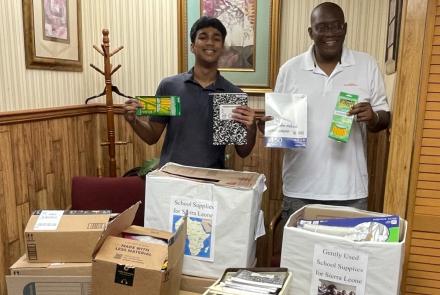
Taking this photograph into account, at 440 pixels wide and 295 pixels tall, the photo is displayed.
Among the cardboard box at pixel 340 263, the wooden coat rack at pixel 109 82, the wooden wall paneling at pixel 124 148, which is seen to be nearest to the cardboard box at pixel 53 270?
the cardboard box at pixel 340 263

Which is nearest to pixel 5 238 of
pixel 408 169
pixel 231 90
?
pixel 231 90

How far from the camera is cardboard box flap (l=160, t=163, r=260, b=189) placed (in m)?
1.32

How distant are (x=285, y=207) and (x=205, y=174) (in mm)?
574

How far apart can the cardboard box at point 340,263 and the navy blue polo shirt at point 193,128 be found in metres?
0.64

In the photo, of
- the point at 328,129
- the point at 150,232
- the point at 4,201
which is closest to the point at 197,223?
the point at 150,232

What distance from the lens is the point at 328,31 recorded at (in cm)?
163

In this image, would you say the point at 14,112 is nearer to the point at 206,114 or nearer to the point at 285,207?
the point at 206,114

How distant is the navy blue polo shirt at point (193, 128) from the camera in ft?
5.65

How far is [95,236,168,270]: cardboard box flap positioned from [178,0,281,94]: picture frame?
4.68 feet

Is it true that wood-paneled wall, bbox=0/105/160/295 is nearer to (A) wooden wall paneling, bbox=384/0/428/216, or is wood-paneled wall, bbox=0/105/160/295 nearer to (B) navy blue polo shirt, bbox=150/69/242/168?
(B) navy blue polo shirt, bbox=150/69/242/168

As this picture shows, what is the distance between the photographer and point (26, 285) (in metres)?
1.33

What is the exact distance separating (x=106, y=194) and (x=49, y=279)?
67 cm

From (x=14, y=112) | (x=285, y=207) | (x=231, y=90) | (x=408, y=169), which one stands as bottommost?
(x=285, y=207)

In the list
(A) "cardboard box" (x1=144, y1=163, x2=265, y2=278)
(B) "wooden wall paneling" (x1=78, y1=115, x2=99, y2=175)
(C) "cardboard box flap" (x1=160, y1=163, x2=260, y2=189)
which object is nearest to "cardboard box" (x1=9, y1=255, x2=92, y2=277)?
(A) "cardboard box" (x1=144, y1=163, x2=265, y2=278)
